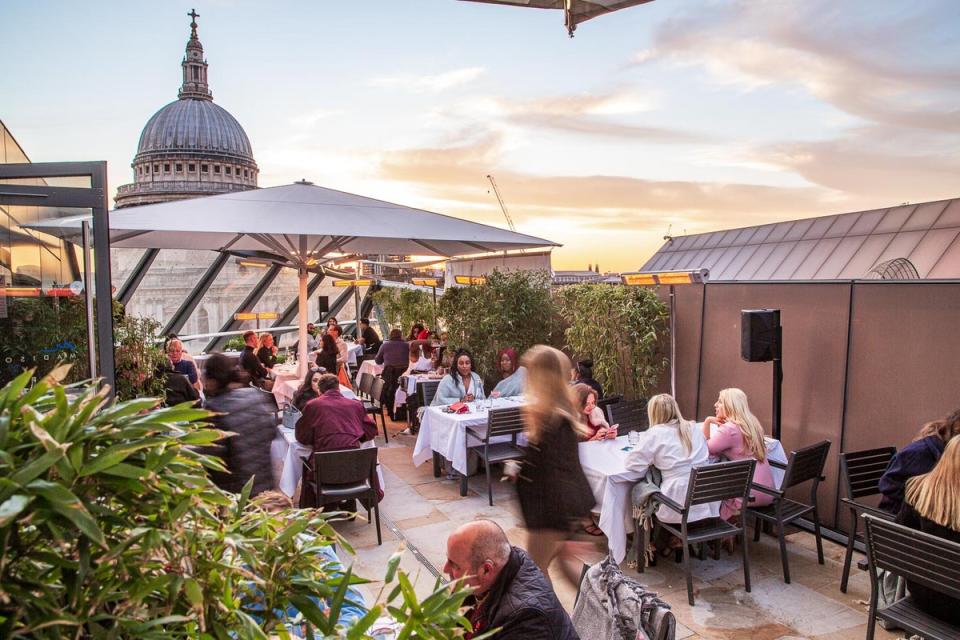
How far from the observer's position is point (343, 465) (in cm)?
530

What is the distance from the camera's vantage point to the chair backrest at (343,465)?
17.2 feet

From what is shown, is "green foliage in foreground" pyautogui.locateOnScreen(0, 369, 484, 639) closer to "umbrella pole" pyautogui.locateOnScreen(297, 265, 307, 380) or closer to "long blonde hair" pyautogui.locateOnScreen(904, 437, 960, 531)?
"long blonde hair" pyautogui.locateOnScreen(904, 437, 960, 531)

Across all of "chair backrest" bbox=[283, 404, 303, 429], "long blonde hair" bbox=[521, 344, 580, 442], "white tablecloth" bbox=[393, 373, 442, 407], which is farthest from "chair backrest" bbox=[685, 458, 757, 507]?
"white tablecloth" bbox=[393, 373, 442, 407]

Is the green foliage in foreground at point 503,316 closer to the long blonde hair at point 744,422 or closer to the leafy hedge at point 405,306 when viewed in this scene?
the leafy hedge at point 405,306

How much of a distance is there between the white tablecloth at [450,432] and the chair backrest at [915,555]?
3.93m

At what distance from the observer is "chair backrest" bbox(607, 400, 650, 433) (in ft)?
22.8

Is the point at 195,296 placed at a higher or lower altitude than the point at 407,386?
higher

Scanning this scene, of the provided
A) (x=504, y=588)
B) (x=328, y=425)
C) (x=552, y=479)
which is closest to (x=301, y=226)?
(x=328, y=425)

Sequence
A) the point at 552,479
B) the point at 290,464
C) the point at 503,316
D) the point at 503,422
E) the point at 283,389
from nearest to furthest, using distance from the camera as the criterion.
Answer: the point at 552,479 → the point at 290,464 → the point at 503,422 → the point at 283,389 → the point at 503,316

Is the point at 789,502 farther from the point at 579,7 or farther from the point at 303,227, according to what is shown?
the point at 303,227

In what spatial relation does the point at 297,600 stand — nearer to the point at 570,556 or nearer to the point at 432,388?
the point at 570,556

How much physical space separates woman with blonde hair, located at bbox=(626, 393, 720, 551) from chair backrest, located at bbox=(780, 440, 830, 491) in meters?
0.57

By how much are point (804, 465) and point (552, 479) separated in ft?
8.04

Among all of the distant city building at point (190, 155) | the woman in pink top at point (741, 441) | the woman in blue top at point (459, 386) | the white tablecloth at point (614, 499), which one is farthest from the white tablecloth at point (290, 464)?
the distant city building at point (190, 155)
